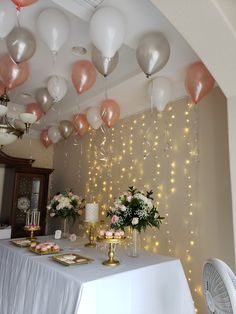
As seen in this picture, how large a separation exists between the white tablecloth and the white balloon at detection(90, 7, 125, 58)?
1503 millimetres

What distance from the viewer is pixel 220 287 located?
91 cm

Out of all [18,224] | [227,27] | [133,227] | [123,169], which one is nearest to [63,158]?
[18,224]

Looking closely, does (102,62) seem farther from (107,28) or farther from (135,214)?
(135,214)

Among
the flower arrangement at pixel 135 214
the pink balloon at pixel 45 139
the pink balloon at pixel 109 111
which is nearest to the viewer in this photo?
the flower arrangement at pixel 135 214

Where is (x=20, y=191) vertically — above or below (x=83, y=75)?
below

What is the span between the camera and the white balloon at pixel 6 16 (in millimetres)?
1518

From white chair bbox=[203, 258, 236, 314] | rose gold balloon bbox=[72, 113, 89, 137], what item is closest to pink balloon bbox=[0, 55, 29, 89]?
rose gold balloon bbox=[72, 113, 89, 137]

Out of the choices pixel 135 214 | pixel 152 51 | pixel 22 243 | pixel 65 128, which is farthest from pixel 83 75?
pixel 22 243

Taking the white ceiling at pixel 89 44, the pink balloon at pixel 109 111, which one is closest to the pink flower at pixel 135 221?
the pink balloon at pixel 109 111

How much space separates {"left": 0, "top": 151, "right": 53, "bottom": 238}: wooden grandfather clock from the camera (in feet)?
11.8

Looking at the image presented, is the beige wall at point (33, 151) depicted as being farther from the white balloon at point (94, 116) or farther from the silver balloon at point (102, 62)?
the silver balloon at point (102, 62)

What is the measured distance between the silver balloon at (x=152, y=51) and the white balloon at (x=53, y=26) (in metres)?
0.57

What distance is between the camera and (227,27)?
147 cm

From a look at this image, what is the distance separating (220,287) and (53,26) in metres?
1.80
